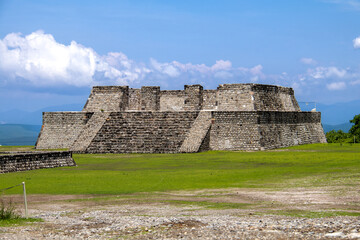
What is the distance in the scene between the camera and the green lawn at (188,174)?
17.5 metres

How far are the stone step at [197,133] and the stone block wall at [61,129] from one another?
9.72m

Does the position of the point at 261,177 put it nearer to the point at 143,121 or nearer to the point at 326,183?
the point at 326,183

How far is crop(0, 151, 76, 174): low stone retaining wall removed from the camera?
23.0 m

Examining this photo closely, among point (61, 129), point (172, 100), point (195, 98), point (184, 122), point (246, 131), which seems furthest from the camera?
point (172, 100)

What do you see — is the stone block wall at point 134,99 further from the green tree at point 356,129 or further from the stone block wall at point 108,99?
the green tree at point 356,129

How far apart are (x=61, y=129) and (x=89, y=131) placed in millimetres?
4724

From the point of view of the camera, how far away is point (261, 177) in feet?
64.6

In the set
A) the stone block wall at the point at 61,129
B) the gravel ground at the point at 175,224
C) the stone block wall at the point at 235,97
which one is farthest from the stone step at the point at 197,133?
the gravel ground at the point at 175,224

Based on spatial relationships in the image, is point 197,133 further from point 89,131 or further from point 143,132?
point 89,131

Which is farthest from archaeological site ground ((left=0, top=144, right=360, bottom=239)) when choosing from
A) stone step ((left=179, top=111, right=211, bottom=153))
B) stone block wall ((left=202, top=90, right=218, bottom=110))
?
stone block wall ((left=202, top=90, right=218, bottom=110))

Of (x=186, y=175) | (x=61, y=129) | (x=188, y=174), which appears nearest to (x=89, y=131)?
(x=61, y=129)

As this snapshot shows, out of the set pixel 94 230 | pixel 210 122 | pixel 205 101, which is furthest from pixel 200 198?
pixel 205 101

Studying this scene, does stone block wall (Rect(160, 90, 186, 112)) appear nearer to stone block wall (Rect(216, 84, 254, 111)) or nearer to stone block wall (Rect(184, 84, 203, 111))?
stone block wall (Rect(184, 84, 203, 111))

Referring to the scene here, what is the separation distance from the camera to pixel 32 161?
79.7ft
